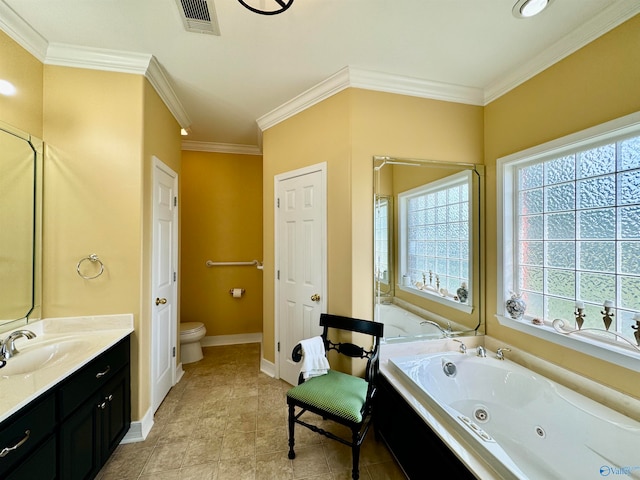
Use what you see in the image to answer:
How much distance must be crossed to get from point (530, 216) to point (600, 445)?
1.38 metres

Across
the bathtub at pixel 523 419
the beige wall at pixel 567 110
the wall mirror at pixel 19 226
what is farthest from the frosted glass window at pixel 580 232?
the wall mirror at pixel 19 226

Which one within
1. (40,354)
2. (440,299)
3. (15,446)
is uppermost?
(440,299)

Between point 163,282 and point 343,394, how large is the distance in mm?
1747

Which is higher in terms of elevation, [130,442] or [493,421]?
Answer: [493,421]

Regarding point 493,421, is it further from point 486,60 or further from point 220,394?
point 486,60

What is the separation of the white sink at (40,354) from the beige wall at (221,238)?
1.93 metres

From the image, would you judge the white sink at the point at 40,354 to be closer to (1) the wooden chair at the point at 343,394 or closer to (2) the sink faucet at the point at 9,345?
(2) the sink faucet at the point at 9,345

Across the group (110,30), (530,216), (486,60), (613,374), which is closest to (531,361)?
(613,374)

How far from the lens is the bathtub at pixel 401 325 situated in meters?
2.14

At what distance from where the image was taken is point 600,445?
1354mm

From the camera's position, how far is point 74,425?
1299 mm

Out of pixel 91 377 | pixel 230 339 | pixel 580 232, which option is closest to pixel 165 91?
pixel 91 377

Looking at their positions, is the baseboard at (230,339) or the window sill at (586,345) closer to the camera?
the window sill at (586,345)

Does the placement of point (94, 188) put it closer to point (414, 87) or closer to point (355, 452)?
point (355, 452)
